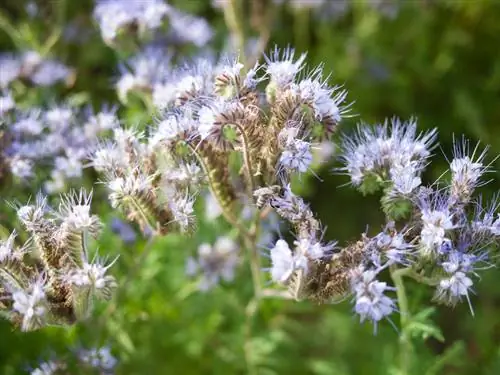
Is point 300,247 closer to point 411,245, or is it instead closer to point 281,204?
point 281,204

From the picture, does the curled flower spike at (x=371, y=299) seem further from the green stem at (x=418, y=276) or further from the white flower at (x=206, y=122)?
the white flower at (x=206, y=122)

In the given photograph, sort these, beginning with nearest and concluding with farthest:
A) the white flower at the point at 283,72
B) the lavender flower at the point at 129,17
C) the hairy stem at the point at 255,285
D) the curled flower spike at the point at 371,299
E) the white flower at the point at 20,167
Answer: the curled flower spike at the point at 371,299 → the white flower at the point at 283,72 → the hairy stem at the point at 255,285 → the white flower at the point at 20,167 → the lavender flower at the point at 129,17

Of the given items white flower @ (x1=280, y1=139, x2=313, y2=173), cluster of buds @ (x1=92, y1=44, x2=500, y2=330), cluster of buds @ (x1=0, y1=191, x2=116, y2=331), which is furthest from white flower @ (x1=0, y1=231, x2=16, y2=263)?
white flower @ (x1=280, y1=139, x2=313, y2=173)

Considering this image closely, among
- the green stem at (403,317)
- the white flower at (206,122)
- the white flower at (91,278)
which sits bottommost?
the white flower at (91,278)

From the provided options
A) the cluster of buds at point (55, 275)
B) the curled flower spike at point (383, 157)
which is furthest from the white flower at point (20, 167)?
the curled flower spike at point (383, 157)

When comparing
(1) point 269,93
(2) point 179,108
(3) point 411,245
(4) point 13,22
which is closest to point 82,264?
(2) point 179,108

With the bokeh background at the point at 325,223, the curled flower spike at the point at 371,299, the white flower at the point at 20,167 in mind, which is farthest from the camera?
the bokeh background at the point at 325,223

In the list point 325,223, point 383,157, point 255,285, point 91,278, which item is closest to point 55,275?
point 91,278
